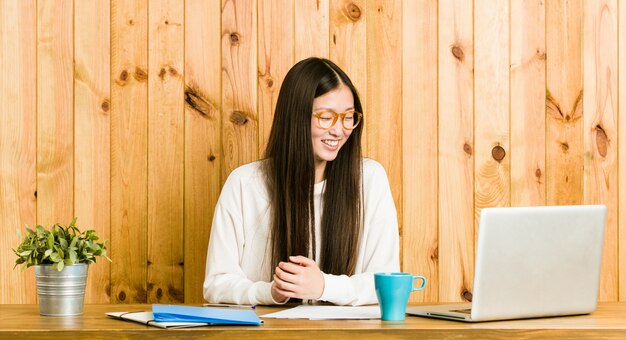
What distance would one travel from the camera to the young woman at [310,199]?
7.29 feet

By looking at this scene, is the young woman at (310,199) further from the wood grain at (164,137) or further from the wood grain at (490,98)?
the wood grain at (490,98)

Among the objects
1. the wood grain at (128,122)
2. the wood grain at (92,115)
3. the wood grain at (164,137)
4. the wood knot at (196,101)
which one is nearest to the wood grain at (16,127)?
the wood grain at (92,115)

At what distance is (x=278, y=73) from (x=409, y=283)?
1.16m

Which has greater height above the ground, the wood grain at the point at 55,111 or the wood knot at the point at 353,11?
the wood knot at the point at 353,11

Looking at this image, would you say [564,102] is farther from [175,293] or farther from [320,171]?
[175,293]

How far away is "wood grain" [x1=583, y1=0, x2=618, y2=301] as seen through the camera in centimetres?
256

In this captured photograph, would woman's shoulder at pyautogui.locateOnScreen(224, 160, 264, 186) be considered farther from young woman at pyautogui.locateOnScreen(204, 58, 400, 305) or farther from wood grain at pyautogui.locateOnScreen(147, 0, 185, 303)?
wood grain at pyautogui.locateOnScreen(147, 0, 185, 303)

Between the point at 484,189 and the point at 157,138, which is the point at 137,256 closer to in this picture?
the point at 157,138

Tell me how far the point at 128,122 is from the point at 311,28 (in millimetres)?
668

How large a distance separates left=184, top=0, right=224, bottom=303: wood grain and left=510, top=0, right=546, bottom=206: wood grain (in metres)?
0.97

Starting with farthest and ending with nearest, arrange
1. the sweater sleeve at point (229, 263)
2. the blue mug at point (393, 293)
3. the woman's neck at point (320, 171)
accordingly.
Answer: the woman's neck at point (320, 171) → the sweater sleeve at point (229, 263) → the blue mug at point (393, 293)

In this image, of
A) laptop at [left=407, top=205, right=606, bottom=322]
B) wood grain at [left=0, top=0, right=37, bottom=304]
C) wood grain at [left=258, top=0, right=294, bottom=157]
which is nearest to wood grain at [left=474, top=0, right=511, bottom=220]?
wood grain at [left=258, top=0, right=294, bottom=157]

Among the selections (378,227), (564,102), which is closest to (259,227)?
(378,227)

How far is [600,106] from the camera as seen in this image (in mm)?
2561
